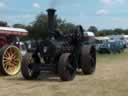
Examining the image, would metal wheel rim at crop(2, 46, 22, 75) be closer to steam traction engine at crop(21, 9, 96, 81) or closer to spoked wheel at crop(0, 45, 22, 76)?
spoked wheel at crop(0, 45, 22, 76)

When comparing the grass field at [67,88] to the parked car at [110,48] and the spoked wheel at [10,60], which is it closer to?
the spoked wheel at [10,60]

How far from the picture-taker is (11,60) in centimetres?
1427

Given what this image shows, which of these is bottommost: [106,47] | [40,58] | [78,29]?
[106,47]

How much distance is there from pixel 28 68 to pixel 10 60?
2.06 m

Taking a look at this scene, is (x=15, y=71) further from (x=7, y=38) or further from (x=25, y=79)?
(x=7, y=38)

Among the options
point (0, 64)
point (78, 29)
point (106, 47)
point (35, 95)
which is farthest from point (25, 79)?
point (106, 47)

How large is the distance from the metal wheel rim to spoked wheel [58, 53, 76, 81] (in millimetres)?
2672

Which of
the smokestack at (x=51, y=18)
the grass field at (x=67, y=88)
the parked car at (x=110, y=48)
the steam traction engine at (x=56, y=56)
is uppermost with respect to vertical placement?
the smokestack at (x=51, y=18)

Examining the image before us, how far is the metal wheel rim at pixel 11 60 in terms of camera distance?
544 inches

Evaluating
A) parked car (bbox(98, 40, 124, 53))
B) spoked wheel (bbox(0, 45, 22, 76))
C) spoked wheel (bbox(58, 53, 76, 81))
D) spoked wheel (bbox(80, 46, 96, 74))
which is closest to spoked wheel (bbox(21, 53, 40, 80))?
spoked wheel (bbox(58, 53, 76, 81))

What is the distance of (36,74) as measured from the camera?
505 inches

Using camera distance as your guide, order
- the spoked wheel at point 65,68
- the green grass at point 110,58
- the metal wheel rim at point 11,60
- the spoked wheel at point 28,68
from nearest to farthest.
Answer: the spoked wheel at point 65,68, the spoked wheel at point 28,68, the metal wheel rim at point 11,60, the green grass at point 110,58

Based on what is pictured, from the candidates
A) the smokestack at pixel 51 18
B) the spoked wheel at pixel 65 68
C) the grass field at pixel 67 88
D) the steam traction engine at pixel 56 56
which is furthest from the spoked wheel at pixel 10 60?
the spoked wheel at pixel 65 68

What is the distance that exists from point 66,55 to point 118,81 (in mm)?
1718
